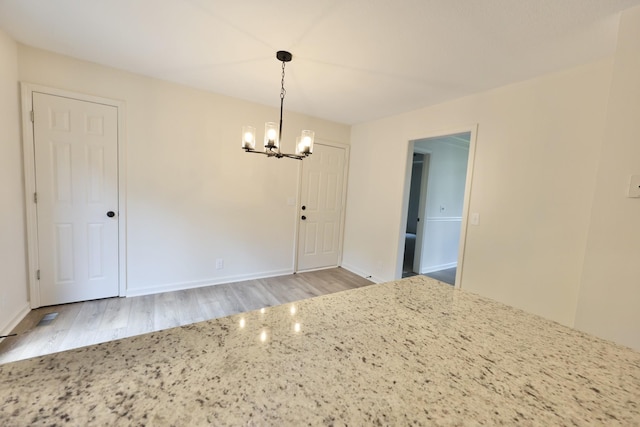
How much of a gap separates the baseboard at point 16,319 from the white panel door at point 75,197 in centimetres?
12

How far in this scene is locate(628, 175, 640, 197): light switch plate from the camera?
1479mm

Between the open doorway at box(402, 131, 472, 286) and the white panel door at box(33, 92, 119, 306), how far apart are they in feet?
12.5

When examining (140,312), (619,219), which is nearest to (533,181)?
(619,219)

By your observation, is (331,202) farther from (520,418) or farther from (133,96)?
(520,418)

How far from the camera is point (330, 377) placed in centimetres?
61

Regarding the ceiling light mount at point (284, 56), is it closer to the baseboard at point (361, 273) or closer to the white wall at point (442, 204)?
the white wall at point (442, 204)

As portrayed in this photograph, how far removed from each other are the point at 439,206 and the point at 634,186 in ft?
9.62

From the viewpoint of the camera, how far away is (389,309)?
98 cm

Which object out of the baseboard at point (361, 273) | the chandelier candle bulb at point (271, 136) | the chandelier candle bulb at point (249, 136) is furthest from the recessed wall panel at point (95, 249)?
the baseboard at point (361, 273)

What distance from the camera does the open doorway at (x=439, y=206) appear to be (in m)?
4.22

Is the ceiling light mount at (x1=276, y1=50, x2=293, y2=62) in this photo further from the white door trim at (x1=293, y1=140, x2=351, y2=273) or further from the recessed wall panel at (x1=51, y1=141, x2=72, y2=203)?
the recessed wall panel at (x1=51, y1=141, x2=72, y2=203)

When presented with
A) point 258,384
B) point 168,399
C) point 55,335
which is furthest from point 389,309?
point 55,335

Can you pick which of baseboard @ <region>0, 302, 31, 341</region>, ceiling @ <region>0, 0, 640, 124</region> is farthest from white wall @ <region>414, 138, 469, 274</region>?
baseboard @ <region>0, 302, 31, 341</region>

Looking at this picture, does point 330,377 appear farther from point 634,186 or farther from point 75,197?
point 75,197
